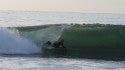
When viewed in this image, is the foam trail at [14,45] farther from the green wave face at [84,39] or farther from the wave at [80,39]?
the green wave face at [84,39]

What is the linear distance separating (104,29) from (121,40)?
2676mm

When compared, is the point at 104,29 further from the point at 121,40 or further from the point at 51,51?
the point at 51,51

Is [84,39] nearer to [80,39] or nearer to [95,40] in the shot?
[80,39]

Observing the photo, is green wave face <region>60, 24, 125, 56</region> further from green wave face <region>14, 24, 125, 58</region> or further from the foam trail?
the foam trail

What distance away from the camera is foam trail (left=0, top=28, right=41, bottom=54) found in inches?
1079

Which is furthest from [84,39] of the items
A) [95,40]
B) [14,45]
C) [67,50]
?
[14,45]

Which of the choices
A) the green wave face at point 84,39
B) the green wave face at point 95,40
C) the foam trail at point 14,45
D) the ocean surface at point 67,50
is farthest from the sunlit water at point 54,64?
Result: the green wave face at point 95,40

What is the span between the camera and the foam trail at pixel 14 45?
2741 centimetres

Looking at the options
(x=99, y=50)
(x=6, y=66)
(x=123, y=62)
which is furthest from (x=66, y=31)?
(x=6, y=66)

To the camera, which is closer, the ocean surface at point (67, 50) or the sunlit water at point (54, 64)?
the sunlit water at point (54, 64)

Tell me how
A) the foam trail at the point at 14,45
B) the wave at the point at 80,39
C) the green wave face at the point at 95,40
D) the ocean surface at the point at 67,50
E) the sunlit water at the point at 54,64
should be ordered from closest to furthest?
1. the sunlit water at the point at 54,64
2. the ocean surface at the point at 67,50
3. the foam trail at the point at 14,45
4. the wave at the point at 80,39
5. the green wave face at the point at 95,40

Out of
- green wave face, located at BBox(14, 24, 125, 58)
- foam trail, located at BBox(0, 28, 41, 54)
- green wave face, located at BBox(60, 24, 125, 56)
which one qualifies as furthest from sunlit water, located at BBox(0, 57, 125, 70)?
green wave face, located at BBox(60, 24, 125, 56)

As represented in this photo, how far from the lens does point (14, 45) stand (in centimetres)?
2866

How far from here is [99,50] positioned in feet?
95.8
